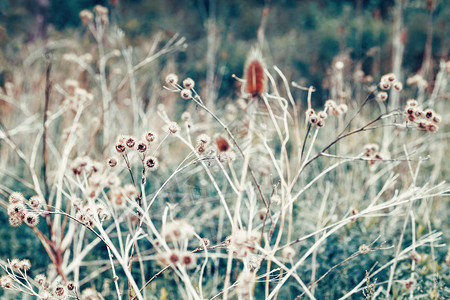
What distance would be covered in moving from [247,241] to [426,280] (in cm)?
122

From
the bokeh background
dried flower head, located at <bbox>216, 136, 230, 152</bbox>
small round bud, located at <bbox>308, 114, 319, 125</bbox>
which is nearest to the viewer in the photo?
dried flower head, located at <bbox>216, 136, 230, 152</bbox>

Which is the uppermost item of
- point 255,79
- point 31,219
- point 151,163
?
point 255,79

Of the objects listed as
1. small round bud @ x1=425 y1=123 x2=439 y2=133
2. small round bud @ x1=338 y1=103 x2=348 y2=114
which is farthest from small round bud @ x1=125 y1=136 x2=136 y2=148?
small round bud @ x1=425 y1=123 x2=439 y2=133

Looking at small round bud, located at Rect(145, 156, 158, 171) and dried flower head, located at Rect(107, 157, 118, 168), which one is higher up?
dried flower head, located at Rect(107, 157, 118, 168)

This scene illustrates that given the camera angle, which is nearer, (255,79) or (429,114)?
(255,79)

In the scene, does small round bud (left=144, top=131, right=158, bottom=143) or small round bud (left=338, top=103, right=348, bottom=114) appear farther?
small round bud (left=338, top=103, right=348, bottom=114)

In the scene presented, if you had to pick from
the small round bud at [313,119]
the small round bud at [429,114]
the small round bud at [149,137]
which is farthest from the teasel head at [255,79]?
the small round bud at [429,114]

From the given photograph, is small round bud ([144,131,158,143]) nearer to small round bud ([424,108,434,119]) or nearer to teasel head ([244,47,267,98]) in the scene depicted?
teasel head ([244,47,267,98])

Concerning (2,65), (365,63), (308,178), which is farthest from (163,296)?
(365,63)

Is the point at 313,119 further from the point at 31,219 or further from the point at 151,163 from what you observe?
the point at 31,219

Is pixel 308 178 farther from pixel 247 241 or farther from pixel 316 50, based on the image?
pixel 316 50

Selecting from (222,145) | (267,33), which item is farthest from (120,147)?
(267,33)

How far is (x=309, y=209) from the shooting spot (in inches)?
99.8

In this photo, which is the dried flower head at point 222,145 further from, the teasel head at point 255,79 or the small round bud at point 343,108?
the small round bud at point 343,108
